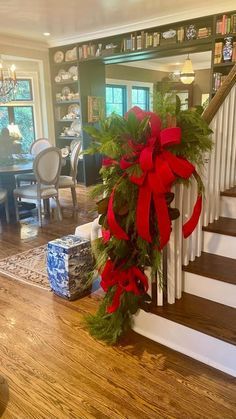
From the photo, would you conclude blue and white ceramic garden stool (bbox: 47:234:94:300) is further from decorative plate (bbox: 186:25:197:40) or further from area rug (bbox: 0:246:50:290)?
decorative plate (bbox: 186:25:197:40)

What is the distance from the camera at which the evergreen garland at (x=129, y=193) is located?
168 centimetres

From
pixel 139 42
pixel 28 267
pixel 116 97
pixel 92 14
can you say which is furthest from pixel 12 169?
pixel 116 97

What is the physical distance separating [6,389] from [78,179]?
5716 millimetres

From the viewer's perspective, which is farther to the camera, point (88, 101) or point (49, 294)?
point (88, 101)

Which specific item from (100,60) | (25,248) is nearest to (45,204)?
(25,248)

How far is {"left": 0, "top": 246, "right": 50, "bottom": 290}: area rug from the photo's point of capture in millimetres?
2996

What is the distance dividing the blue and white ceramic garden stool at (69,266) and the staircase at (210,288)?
64 cm

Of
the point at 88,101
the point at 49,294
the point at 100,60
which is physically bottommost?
the point at 49,294

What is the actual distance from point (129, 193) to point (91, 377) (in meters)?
1.02

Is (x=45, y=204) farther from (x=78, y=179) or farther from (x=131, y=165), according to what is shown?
(x=131, y=165)

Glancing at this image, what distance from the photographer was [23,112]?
7.20 metres

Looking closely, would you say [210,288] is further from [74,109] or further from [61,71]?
[61,71]

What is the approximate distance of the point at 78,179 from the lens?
725cm

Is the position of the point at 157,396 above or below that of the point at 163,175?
below
